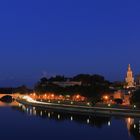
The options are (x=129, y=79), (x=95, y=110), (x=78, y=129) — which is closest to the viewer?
(x=78, y=129)

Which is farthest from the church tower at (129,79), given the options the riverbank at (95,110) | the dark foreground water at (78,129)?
the dark foreground water at (78,129)

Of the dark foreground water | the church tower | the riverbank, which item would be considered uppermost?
the church tower

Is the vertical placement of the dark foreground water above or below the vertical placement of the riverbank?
below

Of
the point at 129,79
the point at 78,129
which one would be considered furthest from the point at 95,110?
the point at 129,79

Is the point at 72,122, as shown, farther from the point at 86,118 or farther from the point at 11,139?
the point at 11,139

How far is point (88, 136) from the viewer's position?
30344mm

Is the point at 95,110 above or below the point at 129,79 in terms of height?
below

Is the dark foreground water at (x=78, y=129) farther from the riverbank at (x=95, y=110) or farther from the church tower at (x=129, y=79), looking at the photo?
the church tower at (x=129, y=79)

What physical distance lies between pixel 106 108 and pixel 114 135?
49.7ft

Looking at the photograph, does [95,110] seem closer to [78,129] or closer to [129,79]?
[78,129]

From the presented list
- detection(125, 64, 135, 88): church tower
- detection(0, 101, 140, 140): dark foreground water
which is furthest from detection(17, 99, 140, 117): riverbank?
detection(125, 64, 135, 88): church tower

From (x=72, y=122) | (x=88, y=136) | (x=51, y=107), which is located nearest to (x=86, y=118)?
(x=72, y=122)

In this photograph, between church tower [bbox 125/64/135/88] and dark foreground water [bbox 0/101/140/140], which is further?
church tower [bbox 125/64/135/88]

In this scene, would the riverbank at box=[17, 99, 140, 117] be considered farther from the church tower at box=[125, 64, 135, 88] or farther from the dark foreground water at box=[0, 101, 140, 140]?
the church tower at box=[125, 64, 135, 88]
